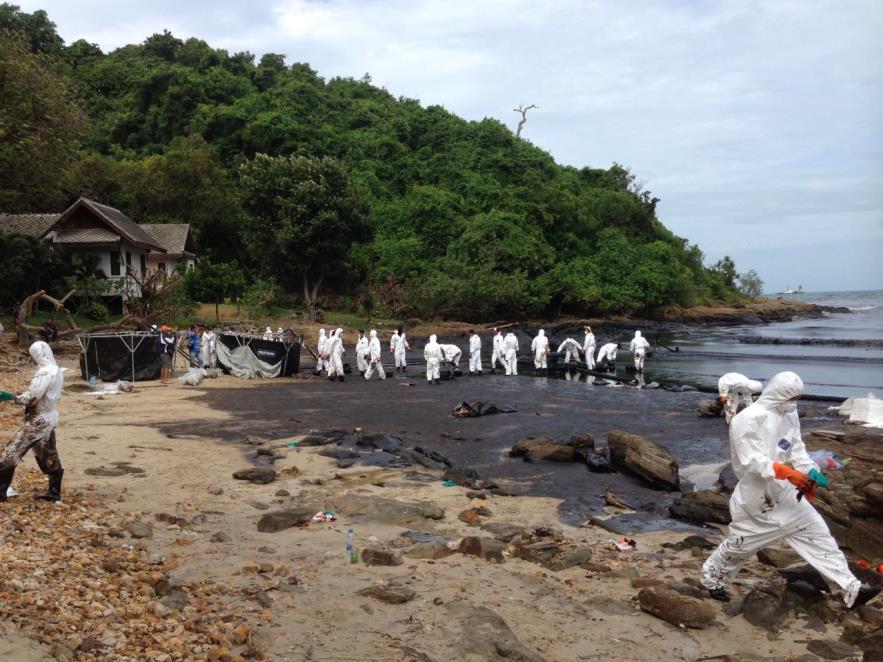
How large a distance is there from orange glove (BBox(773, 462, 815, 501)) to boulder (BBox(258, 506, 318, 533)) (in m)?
5.02

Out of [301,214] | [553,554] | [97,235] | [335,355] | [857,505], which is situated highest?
[301,214]

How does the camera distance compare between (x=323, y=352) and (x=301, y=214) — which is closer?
(x=323, y=352)

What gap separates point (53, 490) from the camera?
8.33 m

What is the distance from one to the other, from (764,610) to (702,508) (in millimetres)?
3478

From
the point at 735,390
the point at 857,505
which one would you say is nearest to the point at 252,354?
the point at 735,390

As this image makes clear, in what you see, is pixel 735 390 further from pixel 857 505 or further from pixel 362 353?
pixel 362 353

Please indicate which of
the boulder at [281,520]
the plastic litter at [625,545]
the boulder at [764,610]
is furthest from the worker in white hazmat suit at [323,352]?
the boulder at [764,610]

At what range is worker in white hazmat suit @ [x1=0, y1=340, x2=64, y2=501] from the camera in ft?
26.1

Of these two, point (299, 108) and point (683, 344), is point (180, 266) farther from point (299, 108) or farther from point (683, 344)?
point (683, 344)

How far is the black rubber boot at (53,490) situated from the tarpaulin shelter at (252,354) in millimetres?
16666

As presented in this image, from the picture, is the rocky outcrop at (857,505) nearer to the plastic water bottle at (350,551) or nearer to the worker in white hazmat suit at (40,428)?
the plastic water bottle at (350,551)

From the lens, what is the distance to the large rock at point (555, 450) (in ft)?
42.0

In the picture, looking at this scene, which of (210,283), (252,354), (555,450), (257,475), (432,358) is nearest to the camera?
(257,475)

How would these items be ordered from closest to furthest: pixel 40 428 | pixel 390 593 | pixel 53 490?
1. pixel 390 593
2. pixel 40 428
3. pixel 53 490
